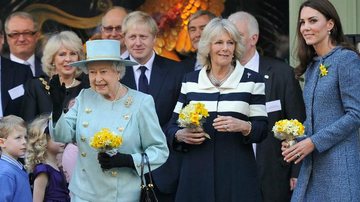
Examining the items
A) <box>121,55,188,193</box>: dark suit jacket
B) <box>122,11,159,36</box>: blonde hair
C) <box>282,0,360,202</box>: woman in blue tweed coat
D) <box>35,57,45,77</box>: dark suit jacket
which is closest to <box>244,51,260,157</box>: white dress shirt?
<box>121,55,188,193</box>: dark suit jacket

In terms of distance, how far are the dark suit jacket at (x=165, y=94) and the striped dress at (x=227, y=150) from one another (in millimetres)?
466

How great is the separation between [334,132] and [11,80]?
3128 millimetres

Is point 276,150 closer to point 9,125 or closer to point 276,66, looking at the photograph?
point 276,66

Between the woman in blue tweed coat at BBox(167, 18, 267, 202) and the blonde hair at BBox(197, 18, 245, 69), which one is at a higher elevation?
the blonde hair at BBox(197, 18, 245, 69)

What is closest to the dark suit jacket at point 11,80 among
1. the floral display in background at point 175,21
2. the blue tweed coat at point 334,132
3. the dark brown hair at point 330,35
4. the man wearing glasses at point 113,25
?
the man wearing glasses at point 113,25

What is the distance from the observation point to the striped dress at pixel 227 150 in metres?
6.67

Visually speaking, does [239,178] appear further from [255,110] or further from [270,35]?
[270,35]

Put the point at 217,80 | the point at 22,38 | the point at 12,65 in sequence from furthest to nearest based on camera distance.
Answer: the point at 22,38 < the point at 12,65 < the point at 217,80

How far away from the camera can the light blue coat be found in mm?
6254

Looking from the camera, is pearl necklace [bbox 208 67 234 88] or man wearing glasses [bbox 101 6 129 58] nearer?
pearl necklace [bbox 208 67 234 88]

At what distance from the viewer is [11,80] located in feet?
26.8

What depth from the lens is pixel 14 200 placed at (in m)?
6.30

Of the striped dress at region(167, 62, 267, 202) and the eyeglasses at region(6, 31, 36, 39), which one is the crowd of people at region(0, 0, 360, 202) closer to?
the striped dress at region(167, 62, 267, 202)

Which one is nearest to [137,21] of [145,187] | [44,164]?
[44,164]
